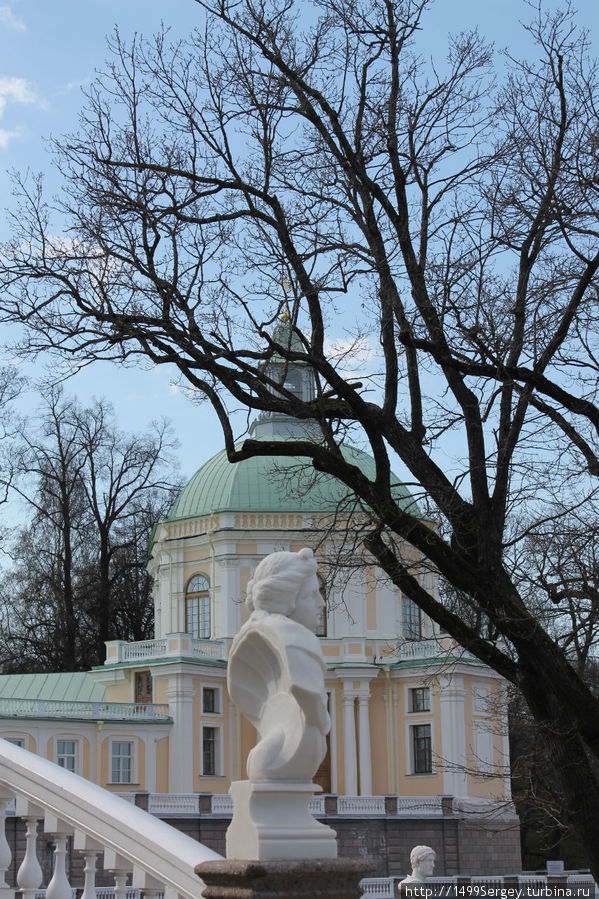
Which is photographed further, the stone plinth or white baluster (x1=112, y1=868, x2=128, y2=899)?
white baluster (x1=112, y1=868, x2=128, y2=899)

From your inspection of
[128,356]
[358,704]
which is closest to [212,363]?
[128,356]

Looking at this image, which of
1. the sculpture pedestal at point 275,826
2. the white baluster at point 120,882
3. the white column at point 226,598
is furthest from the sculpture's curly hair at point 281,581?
the white column at point 226,598

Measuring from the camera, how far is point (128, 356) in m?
Result: 11.9

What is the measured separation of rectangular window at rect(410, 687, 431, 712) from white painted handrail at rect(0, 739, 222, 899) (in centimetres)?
3859

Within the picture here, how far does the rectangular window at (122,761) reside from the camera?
38.7 m

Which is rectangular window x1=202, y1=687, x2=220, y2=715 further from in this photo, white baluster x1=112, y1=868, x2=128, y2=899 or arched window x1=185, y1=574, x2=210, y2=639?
A: white baluster x1=112, y1=868, x2=128, y2=899

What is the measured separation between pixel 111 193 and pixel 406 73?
3.18m

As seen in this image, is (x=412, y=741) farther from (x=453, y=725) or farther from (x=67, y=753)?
(x=67, y=753)

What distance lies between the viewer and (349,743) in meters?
42.6

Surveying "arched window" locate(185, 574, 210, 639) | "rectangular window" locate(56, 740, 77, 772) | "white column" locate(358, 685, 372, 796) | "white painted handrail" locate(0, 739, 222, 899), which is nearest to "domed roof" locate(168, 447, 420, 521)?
"arched window" locate(185, 574, 210, 639)

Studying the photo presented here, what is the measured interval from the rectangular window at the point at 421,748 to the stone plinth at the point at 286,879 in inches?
1544

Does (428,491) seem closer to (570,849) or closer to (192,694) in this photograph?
(192,694)

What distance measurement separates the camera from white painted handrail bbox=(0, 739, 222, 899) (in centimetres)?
450

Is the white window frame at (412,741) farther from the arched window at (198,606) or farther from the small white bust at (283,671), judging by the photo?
the small white bust at (283,671)
